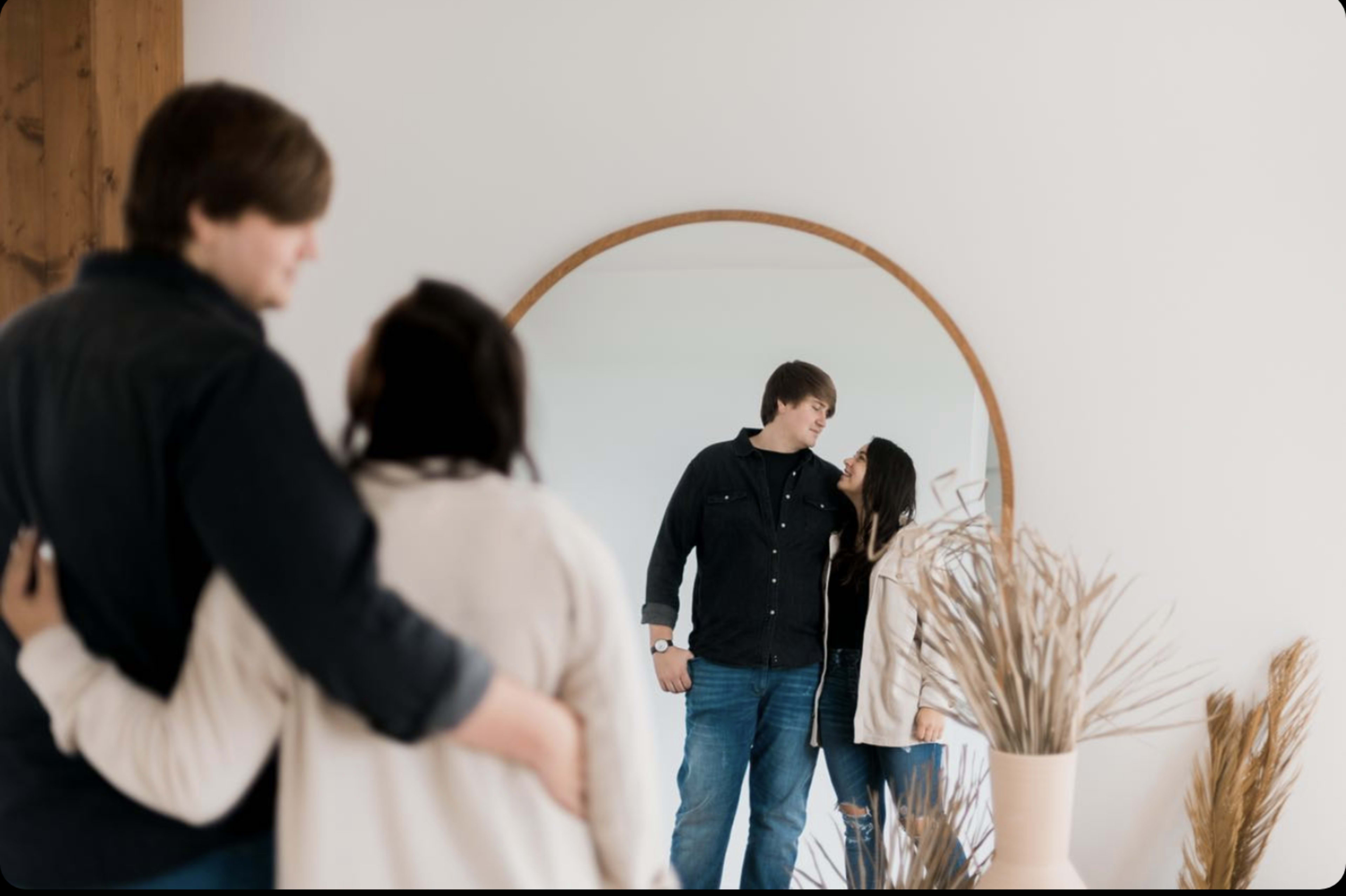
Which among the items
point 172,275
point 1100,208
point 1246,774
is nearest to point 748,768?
point 1246,774

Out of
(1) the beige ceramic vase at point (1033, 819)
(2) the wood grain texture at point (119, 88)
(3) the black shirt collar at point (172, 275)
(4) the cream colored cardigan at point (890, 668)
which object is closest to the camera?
(3) the black shirt collar at point (172, 275)

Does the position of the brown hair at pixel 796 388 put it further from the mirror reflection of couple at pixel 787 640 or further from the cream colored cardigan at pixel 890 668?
the cream colored cardigan at pixel 890 668

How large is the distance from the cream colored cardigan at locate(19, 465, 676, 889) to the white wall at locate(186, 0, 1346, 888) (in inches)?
59.5

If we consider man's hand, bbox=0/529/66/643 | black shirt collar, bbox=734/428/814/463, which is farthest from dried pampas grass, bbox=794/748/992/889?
man's hand, bbox=0/529/66/643

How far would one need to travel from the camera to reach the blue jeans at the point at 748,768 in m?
2.34

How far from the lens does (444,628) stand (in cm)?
108

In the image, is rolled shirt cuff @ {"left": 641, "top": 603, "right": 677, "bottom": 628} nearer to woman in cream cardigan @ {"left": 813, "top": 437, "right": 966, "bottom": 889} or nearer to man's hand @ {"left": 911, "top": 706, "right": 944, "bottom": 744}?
woman in cream cardigan @ {"left": 813, "top": 437, "right": 966, "bottom": 889}

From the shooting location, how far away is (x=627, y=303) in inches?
96.8

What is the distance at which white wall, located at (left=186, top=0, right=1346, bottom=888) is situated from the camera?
2.34 m

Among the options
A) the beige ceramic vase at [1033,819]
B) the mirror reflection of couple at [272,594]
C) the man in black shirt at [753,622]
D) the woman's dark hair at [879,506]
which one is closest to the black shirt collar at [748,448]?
the man in black shirt at [753,622]

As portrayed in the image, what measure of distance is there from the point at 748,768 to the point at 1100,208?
50.4 inches

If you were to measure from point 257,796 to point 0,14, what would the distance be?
205cm

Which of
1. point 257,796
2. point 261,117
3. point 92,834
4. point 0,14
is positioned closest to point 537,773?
Result: point 257,796

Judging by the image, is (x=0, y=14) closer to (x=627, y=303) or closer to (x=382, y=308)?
(x=382, y=308)
